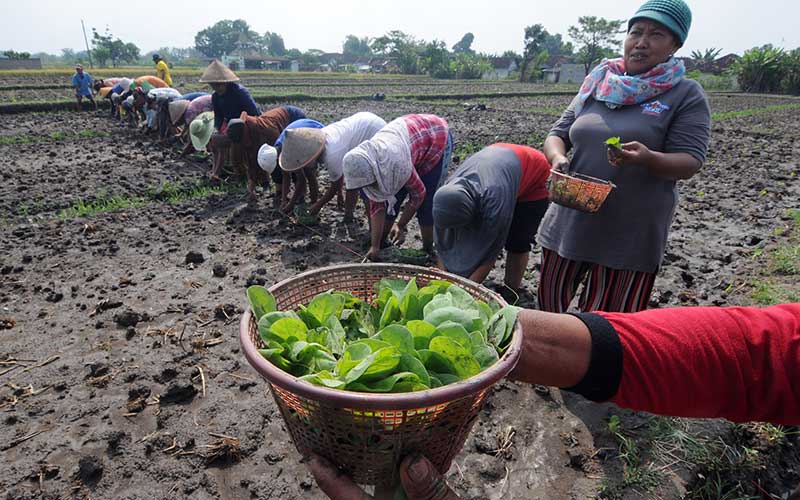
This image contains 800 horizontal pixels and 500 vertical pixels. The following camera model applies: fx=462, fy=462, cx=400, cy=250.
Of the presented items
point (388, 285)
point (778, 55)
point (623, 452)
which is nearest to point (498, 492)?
point (623, 452)

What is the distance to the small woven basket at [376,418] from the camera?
0.85 metres

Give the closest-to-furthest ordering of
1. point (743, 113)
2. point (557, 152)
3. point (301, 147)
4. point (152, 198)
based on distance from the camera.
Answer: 1. point (557, 152)
2. point (301, 147)
3. point (152, 198)
4. point (743, 113)

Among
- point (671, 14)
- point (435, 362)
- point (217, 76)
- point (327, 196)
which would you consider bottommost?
point (327, 196)

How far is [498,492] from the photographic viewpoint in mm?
2100

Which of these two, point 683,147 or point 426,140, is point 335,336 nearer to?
point 683,147

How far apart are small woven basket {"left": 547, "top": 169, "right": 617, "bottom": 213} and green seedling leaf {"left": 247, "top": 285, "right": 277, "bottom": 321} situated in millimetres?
1532

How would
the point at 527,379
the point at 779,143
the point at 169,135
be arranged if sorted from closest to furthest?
1. the point at 527,379
2. the point at 169,135
3. the point at 779,143

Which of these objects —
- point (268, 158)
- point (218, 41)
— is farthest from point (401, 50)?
point (268, 158)

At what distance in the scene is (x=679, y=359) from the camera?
1133mm

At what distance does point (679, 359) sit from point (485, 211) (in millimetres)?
1660

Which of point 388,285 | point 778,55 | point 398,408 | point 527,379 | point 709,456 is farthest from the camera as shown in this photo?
point 778,55

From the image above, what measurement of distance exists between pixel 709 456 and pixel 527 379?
1.57m

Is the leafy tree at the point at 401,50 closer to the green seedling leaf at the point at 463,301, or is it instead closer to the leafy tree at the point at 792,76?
the leafy tree at the point at 792,76

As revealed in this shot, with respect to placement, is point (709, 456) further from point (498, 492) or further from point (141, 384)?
point (141, 384)
